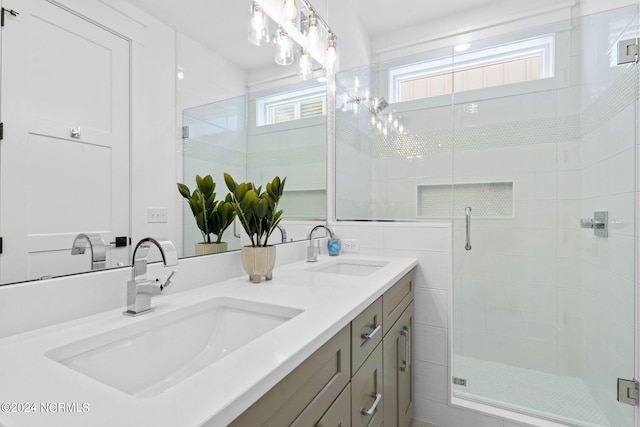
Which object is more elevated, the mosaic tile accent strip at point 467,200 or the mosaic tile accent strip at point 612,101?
the mosaic tile accent strip at point 612,101

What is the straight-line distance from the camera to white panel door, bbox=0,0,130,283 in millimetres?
691

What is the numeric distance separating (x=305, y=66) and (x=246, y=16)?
52cm

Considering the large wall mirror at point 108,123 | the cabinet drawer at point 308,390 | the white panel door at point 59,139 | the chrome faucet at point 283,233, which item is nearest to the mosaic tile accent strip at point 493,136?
the chrome faucet at point 283,233

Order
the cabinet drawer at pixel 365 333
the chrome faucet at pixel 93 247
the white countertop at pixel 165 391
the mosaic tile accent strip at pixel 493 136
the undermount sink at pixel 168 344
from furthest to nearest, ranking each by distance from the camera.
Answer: the mosaic tile accent strip at pixel 493 136 < the cabinet drawer at pixel 365 333 < the chrome faucet at pixel 93 247 < the undermount sink at pixel 168 344 < the white countertop at pixel 165 391

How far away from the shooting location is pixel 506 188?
2.00 metres

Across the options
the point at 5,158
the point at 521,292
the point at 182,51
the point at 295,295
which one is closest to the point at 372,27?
the point at 182,51

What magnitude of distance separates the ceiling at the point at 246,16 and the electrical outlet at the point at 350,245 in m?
1.07

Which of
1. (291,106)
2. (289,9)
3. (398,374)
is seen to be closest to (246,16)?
(289,9)

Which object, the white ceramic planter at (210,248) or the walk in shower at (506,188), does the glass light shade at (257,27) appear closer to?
the walk in shower at (506,188)

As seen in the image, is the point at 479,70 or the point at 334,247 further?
the point at 479,70

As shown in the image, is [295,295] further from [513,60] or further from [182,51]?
[513,60]

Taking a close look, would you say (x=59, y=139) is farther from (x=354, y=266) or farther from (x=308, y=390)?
(x=354, y=266)

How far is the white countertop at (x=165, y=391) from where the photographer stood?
0.40 metres

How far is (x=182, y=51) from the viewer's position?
42.6 inches
